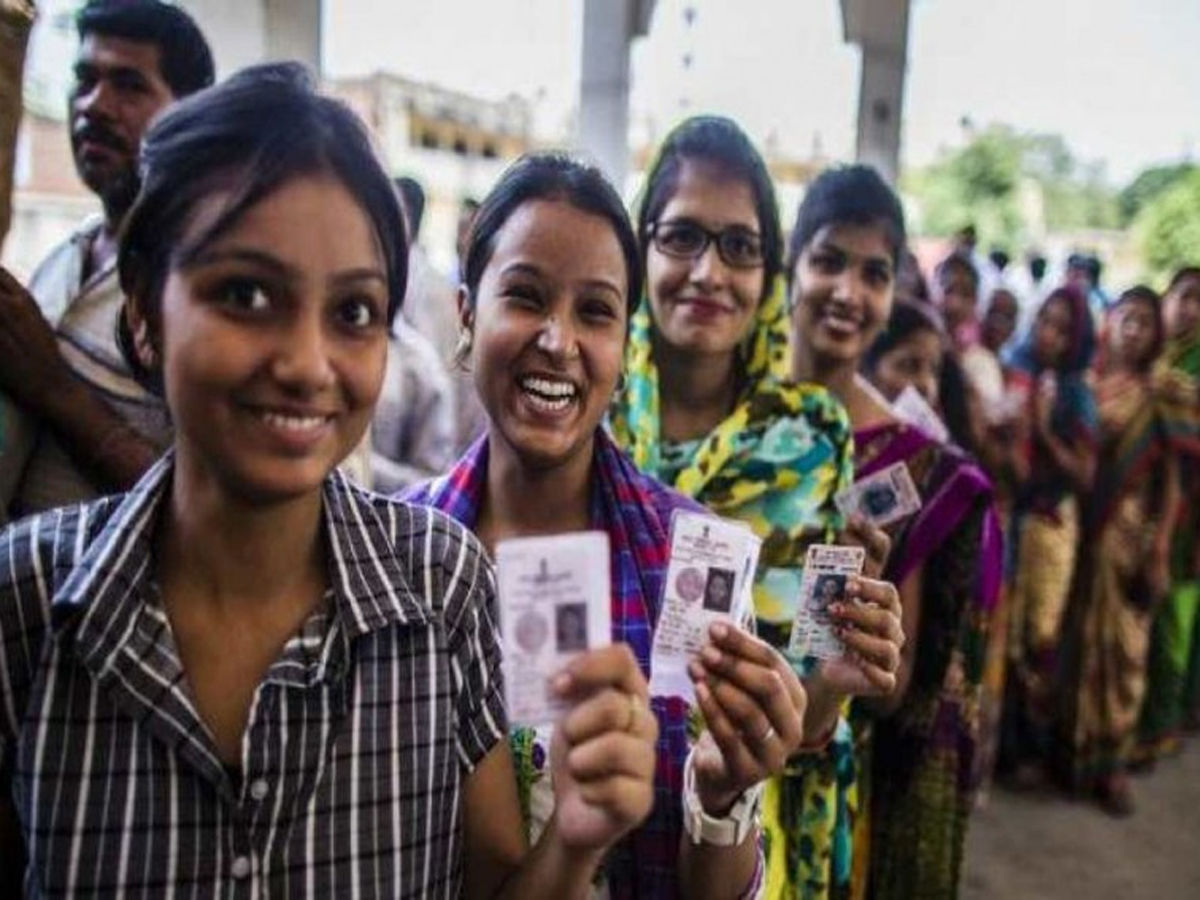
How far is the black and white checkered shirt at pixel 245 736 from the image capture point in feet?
2.89

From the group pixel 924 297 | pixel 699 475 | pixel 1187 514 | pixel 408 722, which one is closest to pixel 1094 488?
pixel 1187 514

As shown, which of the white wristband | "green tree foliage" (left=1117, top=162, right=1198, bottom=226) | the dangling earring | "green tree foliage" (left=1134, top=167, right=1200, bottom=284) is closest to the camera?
the white wristband

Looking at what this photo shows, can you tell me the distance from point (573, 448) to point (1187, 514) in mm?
4514

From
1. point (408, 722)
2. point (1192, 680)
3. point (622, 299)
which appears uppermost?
point (622, 299)

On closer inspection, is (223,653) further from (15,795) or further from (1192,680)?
(1192,680)

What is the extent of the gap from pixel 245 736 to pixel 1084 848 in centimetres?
426

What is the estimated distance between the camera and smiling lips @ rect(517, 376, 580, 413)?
4.70 feet

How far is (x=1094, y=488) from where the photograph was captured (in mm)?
4590

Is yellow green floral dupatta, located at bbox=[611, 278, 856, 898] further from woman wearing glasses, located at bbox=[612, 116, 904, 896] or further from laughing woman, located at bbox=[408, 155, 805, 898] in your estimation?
laughing woman, located at bbox=[408, 155, 805, 898]

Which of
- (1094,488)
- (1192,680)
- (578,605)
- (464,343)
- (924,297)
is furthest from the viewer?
(1192,680)

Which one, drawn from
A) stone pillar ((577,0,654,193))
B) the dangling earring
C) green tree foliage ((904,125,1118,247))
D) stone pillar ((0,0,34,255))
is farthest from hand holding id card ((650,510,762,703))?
green tree foliage ((904,125,1118,247))

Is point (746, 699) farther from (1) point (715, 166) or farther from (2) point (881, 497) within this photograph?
(1) point (715, 166)

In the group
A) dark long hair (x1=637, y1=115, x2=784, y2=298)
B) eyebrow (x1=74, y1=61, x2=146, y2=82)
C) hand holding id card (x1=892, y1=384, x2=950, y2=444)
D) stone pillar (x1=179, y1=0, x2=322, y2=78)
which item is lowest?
hand holding id card (x1=892, y1=384, x2=950, y2=444)

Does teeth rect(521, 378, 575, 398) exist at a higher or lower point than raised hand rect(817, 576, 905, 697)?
higher
